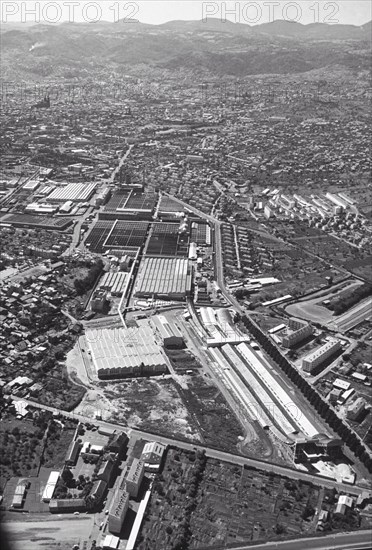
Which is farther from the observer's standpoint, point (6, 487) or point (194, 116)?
point (194, 116)

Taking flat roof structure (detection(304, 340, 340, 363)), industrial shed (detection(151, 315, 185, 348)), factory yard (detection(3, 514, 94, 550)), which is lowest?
factory yard (detection(3, 514, 94, 550))

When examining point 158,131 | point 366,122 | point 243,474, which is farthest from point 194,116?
point 243,474

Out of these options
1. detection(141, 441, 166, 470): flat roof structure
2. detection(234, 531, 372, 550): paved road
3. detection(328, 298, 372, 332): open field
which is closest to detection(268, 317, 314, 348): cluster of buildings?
detection(328, 298, 372, 332): open field

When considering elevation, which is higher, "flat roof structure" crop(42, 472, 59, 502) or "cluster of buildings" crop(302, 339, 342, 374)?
"cluster of buildings" crop(302, 339, 342, 374)

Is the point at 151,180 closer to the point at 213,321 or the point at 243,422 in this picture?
the point at 213,321

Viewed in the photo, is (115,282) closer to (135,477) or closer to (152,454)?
(152,454)

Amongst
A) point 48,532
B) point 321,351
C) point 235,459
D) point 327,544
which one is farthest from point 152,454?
point 321,351

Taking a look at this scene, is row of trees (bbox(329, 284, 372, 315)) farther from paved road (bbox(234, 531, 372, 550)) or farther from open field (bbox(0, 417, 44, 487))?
open field (bbox(0, 417, 44, 487))
